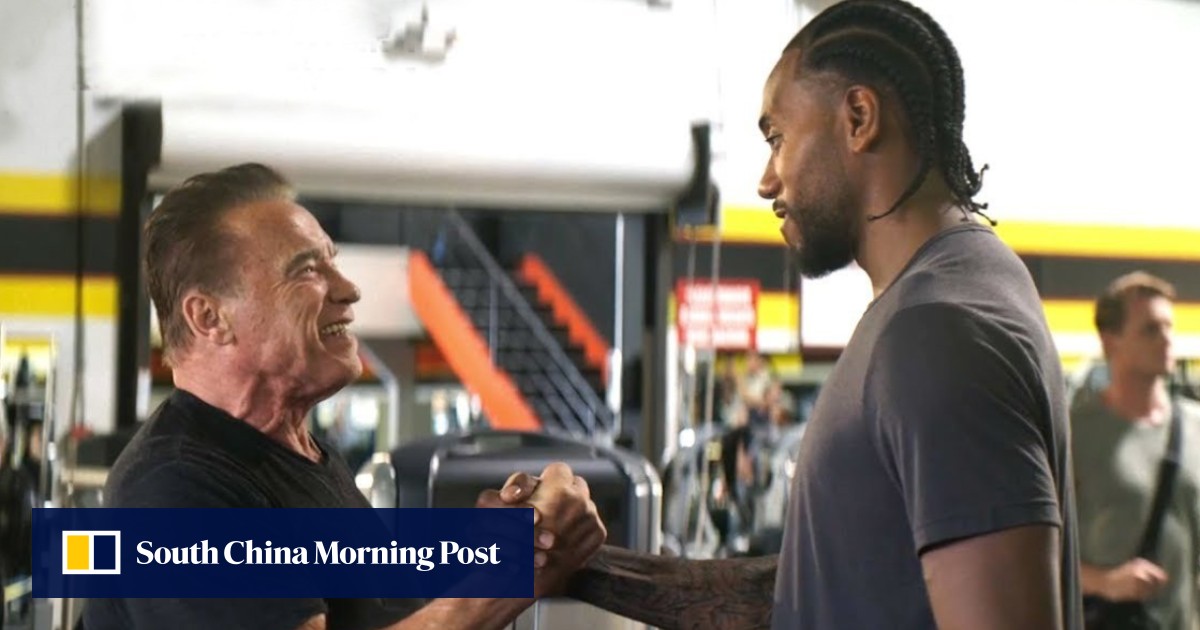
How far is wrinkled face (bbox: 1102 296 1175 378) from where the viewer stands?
10.2 ft

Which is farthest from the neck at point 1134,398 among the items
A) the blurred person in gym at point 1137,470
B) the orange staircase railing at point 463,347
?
the orange staircase railing at point 463,347

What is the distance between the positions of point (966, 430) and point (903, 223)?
0.97ft

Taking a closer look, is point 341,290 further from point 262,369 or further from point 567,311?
point 567,311

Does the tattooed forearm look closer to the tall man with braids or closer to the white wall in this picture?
the tall man with braids

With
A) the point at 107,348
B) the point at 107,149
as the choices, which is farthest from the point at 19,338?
the point at 107,149

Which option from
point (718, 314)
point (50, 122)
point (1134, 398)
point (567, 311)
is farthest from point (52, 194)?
point (567, 311)

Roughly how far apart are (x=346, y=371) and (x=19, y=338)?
2.28 metres

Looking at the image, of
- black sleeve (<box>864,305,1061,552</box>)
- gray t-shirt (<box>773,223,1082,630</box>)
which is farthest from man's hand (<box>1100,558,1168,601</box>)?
black sleeve (<box>864,305,1061,552</box>)

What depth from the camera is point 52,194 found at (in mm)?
3873

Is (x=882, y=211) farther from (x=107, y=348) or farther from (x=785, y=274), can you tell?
(x=785, y=274)

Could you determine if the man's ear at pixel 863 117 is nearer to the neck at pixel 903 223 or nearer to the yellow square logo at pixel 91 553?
the neck at pixel 903 223

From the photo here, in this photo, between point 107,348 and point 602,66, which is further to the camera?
point 602,66

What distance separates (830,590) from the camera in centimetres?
130

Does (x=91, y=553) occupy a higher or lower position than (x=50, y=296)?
lower
